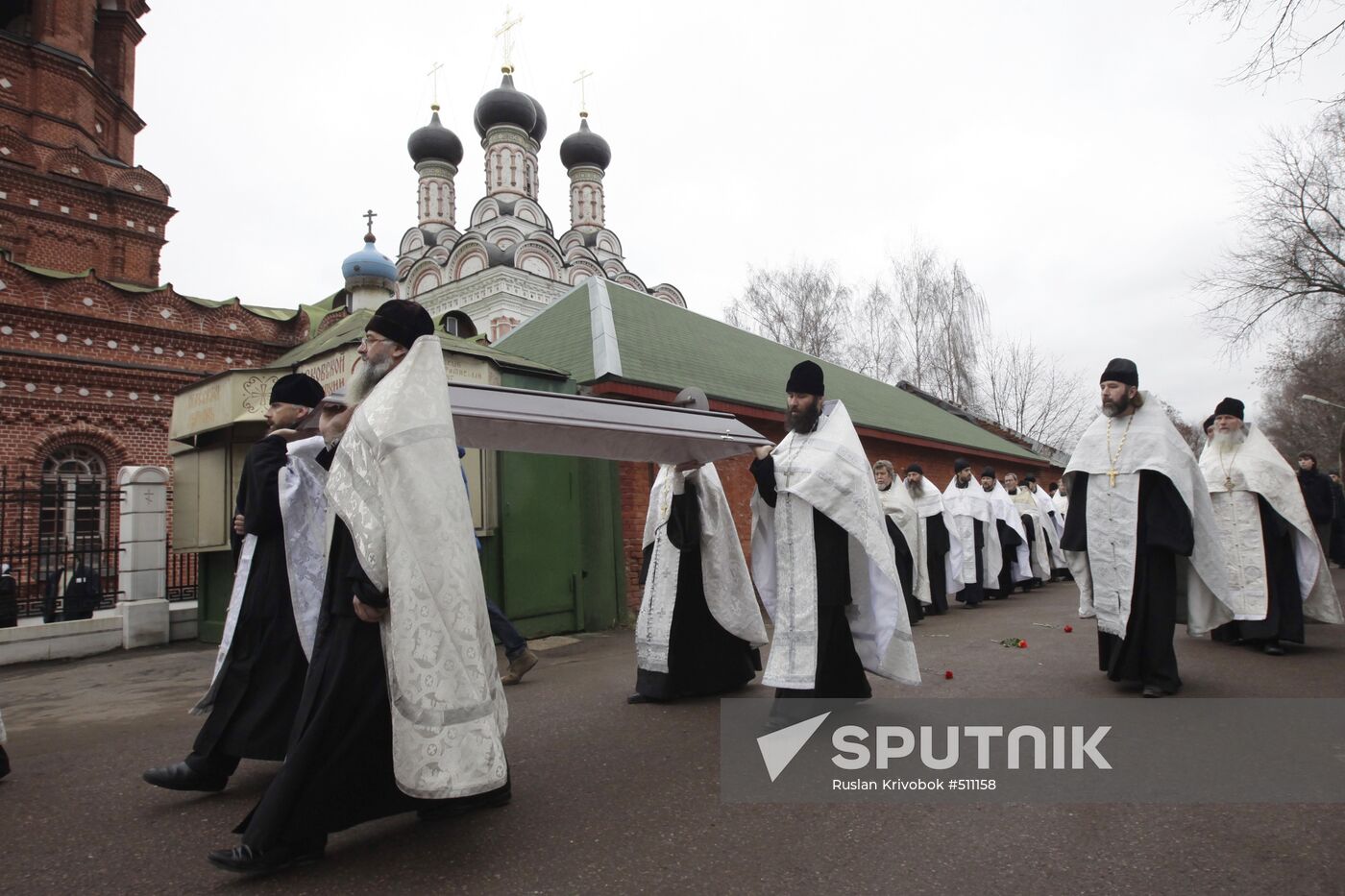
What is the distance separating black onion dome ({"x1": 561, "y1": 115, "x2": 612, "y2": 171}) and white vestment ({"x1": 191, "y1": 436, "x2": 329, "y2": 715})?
46.6m

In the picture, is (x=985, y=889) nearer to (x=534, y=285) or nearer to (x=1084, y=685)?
(x=1084, y=685)

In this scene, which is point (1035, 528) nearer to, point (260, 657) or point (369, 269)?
point (260, 657)

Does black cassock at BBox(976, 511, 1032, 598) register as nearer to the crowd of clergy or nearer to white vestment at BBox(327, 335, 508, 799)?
the crowd of clergy

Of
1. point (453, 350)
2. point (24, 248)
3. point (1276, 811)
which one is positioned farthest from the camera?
point (24, 248)

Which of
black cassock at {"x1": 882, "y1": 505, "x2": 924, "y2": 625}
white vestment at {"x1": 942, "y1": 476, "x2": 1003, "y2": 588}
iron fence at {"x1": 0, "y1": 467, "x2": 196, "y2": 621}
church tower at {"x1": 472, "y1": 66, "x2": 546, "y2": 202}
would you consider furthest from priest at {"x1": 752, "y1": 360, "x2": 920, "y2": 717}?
church tower at {"x1": 472, "y1": 66, "x2": 546, "y2": 202}

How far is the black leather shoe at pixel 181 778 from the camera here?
3500 mm

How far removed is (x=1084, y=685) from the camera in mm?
5195

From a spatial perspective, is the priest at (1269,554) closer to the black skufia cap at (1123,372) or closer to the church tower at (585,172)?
the black skufia cap at (1123,372)

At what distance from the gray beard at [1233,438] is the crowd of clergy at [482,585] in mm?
51

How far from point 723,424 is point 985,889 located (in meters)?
2.61

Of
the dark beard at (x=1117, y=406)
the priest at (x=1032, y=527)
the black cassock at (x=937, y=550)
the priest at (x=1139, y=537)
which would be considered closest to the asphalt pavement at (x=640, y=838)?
the priest at (x=1139, y=537)

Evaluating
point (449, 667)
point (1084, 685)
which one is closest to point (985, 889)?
point (449, 667)

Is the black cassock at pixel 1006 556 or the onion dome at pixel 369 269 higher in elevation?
the onion dome at pixel 369 269

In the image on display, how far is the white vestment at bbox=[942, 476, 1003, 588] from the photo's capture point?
11.0m
